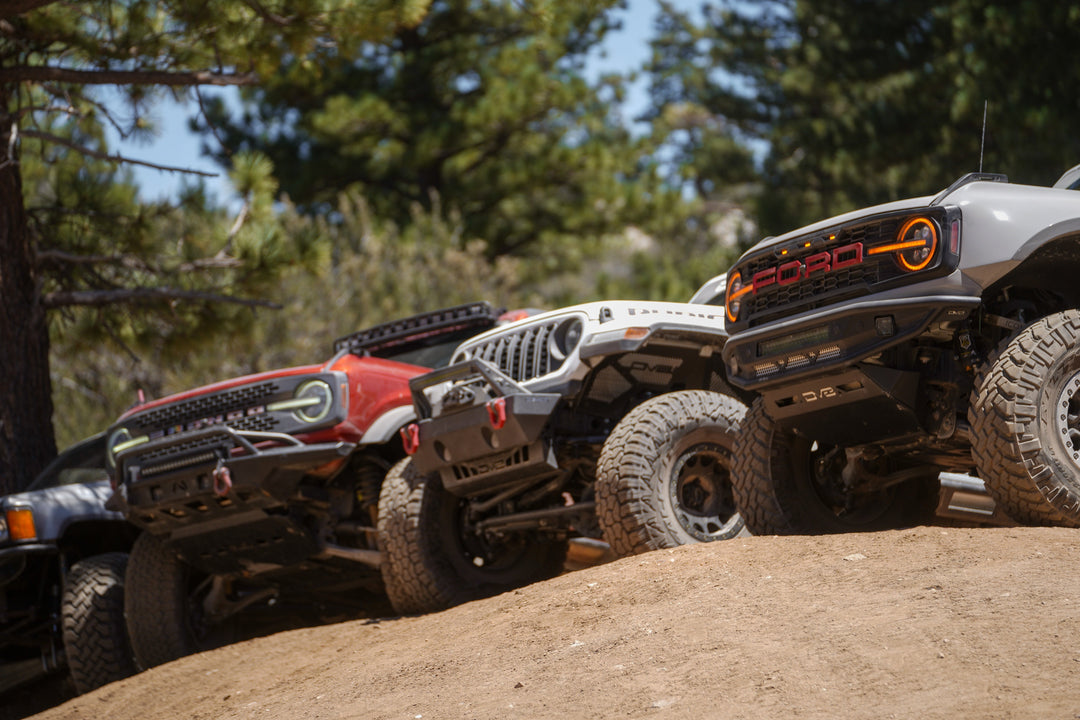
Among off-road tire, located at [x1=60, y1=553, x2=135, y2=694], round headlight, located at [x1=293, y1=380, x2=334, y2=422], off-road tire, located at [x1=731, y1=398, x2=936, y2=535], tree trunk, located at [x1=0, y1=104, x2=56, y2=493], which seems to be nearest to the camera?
off-road tire, located at [x1=731, y1=398, x2=936, y2=535]

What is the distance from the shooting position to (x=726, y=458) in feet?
22.5

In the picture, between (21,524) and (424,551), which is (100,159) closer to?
(21,524)

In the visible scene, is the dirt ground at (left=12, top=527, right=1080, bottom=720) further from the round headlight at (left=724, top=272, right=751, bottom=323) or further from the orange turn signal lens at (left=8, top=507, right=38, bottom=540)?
the orange turn signal lens at (left=8, top=507, right=38, bottom=540)

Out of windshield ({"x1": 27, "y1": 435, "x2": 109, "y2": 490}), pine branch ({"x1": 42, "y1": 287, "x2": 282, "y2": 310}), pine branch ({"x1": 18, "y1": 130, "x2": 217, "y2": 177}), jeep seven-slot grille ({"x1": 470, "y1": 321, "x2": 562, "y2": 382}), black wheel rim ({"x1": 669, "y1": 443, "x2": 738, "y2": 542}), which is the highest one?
pine branch ({"x1": 18, "y1": 130, "x2": 217, "y2": 177})

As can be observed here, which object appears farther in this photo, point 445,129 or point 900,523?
point 445,129

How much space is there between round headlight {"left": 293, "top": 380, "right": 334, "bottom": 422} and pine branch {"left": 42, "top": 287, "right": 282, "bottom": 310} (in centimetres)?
276

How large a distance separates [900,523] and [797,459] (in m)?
0.80

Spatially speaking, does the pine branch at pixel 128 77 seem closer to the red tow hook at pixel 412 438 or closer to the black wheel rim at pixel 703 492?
the red tow hook at pixel 412 438

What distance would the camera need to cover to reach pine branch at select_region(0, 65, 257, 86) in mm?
10281

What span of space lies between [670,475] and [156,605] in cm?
372

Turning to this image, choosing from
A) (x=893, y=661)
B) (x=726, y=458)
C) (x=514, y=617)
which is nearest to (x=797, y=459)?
(x=726, y=458)

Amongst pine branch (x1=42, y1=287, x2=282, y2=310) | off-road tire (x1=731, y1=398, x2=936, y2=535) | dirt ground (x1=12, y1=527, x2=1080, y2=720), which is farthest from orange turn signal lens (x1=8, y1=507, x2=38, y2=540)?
off-road tire (x1=731, y1=398, x2=936, y2=535)

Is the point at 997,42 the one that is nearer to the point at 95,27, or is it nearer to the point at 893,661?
the point at 95,27

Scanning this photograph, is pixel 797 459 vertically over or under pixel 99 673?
over
